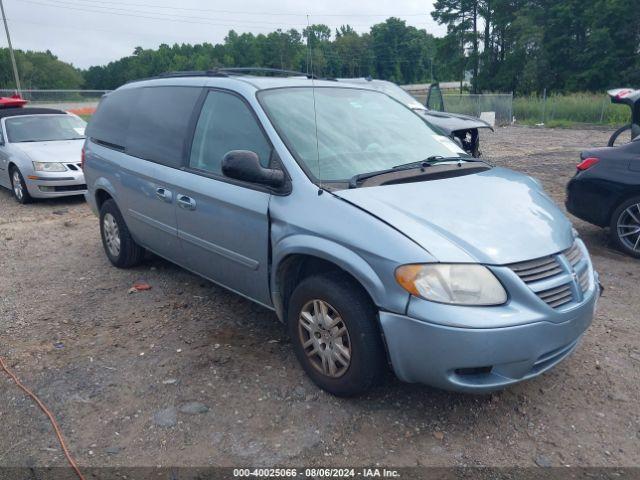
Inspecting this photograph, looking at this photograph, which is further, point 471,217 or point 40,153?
point 40,153

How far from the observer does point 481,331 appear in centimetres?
263

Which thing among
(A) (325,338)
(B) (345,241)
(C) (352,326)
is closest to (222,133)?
(B) (345,241)

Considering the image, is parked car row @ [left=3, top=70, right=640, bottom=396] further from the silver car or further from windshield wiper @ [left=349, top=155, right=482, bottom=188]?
the silver car

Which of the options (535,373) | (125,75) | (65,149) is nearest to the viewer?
(535,373)

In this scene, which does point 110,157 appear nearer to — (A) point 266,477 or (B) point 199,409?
(B) point 199,409

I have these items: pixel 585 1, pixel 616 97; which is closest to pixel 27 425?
pixel 616 97

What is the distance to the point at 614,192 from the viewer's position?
579cm

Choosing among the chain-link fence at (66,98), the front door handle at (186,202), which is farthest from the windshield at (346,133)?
the chain-link fence at (66,98)

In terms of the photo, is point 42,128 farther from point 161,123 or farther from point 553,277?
point 553,277

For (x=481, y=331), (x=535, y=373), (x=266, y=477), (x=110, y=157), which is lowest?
(x=266, y=477)

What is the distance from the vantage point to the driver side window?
3.71m

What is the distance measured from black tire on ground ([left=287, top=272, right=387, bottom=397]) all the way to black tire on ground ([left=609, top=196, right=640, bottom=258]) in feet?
13.0

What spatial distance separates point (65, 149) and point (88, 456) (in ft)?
26.3

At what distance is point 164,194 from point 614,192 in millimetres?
4540
